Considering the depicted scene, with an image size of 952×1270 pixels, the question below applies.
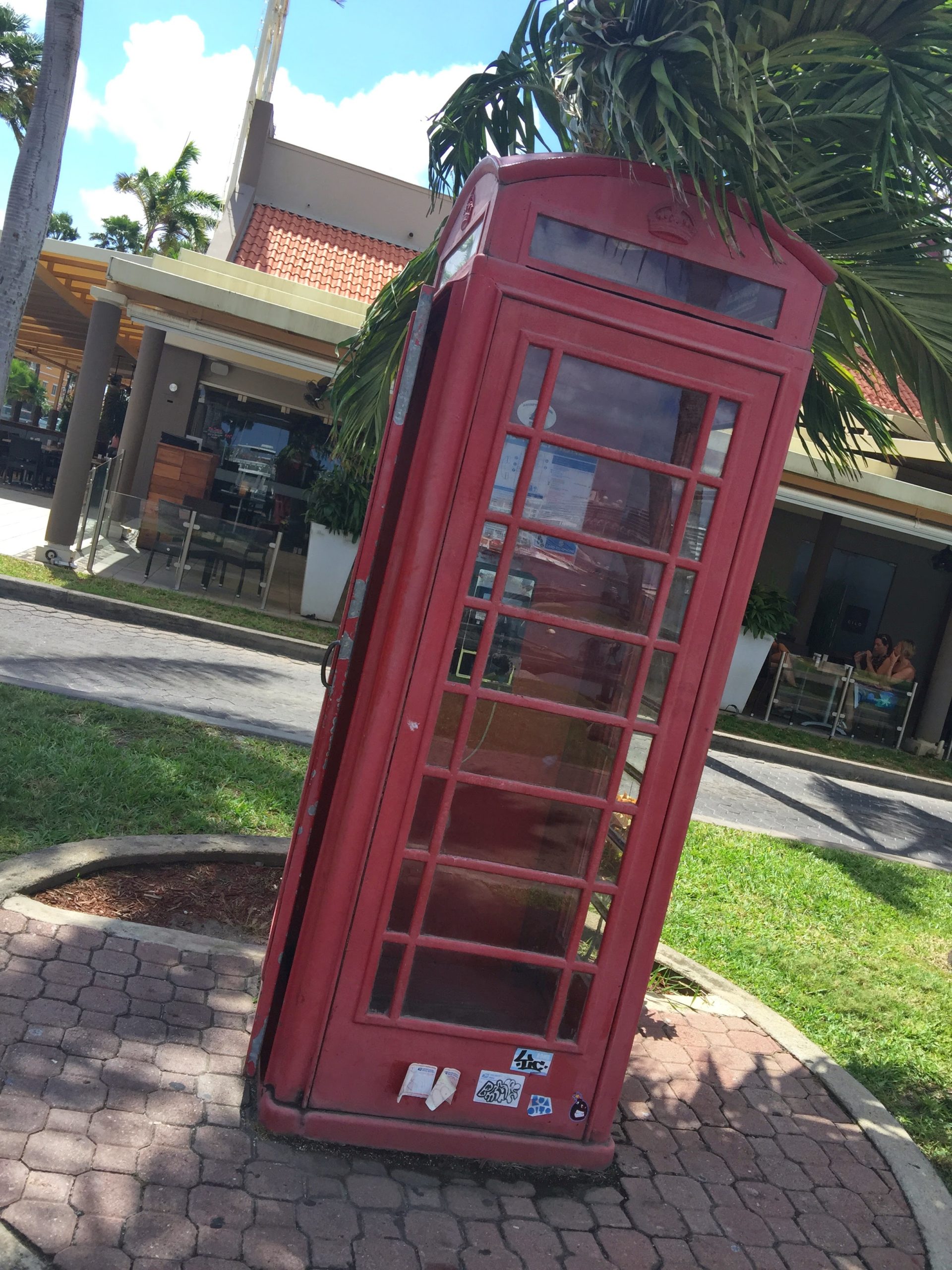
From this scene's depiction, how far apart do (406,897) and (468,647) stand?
31.7 inches

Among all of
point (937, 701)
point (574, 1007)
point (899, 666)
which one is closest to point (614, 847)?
point (574, 1007)

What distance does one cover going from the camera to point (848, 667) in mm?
13734

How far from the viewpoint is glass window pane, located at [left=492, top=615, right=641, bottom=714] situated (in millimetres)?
3238

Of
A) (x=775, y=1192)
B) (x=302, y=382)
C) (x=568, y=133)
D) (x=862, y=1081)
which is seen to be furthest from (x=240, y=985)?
(x=302, y=382)

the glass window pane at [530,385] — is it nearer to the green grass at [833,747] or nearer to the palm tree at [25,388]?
the green grass at [833,747]

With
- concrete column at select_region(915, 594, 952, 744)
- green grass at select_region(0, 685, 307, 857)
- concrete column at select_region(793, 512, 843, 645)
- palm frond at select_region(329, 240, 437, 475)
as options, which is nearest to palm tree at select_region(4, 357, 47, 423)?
concrete column at select_region(793, 512, 843, 645)

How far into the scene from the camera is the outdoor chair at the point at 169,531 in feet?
41.8

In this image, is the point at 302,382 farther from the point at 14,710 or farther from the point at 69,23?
the point at 14,710

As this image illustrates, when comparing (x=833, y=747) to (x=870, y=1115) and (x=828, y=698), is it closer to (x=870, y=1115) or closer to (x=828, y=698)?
(x=828, y=698)

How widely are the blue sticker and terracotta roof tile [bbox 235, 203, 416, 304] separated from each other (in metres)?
15.4

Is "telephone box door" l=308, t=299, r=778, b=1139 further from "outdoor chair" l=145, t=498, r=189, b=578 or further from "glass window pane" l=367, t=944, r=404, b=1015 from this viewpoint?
"outdoor chair" l=145, t=498, r=189, b=578

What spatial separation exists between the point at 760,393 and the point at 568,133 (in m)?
2.23

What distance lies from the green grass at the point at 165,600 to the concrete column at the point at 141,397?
4.04m

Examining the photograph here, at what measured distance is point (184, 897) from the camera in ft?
15.2
